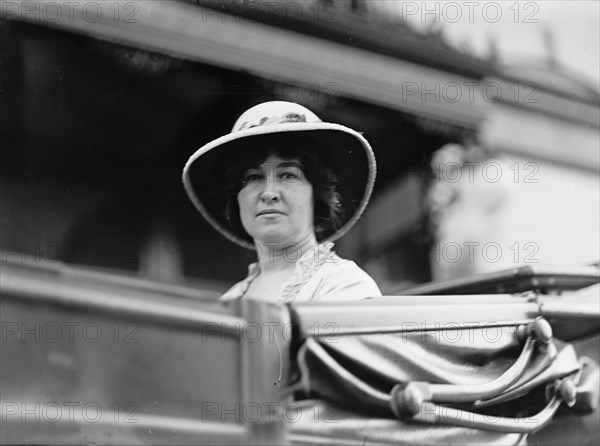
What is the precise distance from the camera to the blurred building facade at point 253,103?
5.64 ft

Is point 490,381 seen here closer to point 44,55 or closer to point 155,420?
point 155,420

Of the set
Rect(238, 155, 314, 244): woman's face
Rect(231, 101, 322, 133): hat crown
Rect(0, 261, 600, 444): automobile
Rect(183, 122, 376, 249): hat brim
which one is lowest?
Rect(0, 261, 600, 444): automobile

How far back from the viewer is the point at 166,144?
1795mm


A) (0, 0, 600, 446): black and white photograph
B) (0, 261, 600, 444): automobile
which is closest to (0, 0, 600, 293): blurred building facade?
(0, 0, 600, 446): black and white photograph

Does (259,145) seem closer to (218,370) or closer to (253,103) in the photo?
(253,103)

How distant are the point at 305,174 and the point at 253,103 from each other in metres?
0.20

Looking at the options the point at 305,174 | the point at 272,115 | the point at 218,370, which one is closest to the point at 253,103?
the point at 272,115

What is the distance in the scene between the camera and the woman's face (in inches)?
66.1

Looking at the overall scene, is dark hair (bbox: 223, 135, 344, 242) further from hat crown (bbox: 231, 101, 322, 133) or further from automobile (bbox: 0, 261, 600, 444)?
automobile (bbox: 0, 261, 600, 444)

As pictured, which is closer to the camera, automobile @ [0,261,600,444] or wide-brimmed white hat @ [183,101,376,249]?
automobile @ [0,261,600,444]

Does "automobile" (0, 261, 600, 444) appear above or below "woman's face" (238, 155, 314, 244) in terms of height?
below

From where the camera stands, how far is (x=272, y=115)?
5.58 feet

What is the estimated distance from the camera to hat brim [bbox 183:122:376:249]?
1686 millimetres

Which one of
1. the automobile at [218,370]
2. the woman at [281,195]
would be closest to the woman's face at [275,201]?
the woman at [281,195]
